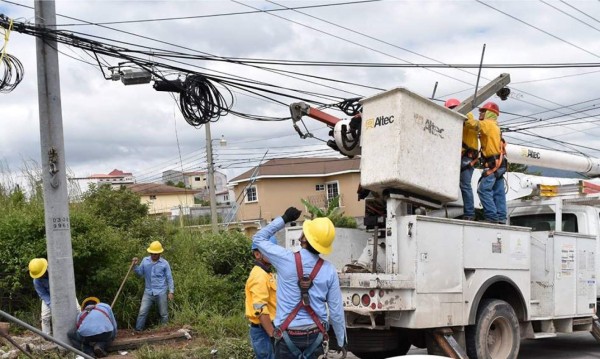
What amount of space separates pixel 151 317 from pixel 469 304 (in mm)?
5939

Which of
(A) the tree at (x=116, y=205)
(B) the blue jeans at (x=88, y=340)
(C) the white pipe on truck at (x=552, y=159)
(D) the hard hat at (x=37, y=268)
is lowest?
(B) the blue jeans at (x=88, y=340)

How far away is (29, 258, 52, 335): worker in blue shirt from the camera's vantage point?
9070mm

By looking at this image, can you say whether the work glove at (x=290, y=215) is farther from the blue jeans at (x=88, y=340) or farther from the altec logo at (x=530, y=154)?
the altec logo at (x=530, y=154)

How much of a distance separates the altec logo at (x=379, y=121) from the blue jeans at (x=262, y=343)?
2479 millimetres

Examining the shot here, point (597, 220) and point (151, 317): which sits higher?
point (597, 220)

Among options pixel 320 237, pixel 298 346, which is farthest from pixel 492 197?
pixel 298 346

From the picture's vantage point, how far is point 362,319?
702 cm

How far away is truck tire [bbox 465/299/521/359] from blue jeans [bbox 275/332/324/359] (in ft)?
8.51

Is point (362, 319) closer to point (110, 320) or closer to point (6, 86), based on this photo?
point (110, 320)

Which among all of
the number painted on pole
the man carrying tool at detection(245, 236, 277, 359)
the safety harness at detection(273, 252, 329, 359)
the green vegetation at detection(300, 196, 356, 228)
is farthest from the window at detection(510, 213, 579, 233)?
the green vegetation at detection(300, 196, 356, 228)

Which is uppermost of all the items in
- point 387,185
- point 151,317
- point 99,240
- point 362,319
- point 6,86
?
point 6,86

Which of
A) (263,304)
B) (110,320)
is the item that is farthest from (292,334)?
(110,320)

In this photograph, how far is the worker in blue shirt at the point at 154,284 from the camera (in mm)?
10570

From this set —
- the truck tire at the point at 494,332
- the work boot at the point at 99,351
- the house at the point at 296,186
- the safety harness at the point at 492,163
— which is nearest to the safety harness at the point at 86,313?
the work boot at the point at 99,351
